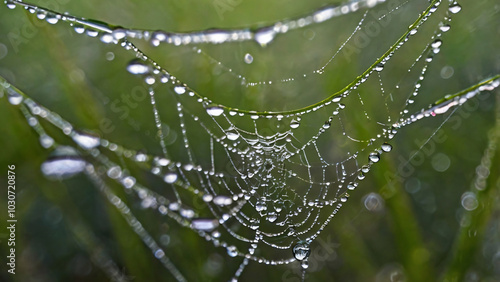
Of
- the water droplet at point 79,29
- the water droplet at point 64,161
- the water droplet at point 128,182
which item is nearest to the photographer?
the water droplet at point 79,29

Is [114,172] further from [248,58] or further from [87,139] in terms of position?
[248,58]

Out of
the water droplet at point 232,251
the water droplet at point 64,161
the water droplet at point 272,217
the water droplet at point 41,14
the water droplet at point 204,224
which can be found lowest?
the water droplet at point 232,251

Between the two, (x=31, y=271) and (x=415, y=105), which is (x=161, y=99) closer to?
(x=31, y=271)

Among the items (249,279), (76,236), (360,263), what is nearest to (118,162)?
(76,236)

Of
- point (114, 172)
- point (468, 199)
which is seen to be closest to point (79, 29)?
point (114, 172)

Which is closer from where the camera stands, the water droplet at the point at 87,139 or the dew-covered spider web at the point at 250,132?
the water droplet at the point at 87,139

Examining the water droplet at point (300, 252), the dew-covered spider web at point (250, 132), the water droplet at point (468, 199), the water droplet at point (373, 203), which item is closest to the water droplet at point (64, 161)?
the dew-covered spider web at point (250, 132)

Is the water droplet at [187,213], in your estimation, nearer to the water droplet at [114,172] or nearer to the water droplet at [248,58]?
the water droplet at [114,172]

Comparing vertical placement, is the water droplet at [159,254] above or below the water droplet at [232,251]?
below
